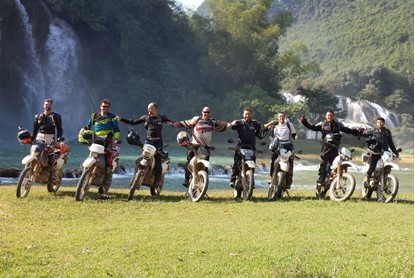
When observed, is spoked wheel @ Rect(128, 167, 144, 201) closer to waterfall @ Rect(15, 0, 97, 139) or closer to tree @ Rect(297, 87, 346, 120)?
waterfall @ Rect(15, 0, 97, 139)

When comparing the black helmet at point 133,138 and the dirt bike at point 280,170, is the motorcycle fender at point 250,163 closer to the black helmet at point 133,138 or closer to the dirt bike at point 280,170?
the dirt bike at point 280,170

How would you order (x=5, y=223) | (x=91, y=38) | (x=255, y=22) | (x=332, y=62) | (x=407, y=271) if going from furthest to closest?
(x=332, y=62) < (x=255, y=22) < (x=91, y=38) < (x=5, y=223) < (x=407, y=271)

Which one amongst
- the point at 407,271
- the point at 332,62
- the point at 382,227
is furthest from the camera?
the point at 332,62

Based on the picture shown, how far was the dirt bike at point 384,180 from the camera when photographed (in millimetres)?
11594

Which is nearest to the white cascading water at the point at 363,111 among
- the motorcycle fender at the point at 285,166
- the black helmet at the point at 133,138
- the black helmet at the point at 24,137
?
the motorcycle fender at the point at 285,166

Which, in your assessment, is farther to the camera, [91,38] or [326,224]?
[91,38]

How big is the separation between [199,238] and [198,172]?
13.6ft

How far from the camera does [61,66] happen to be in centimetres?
4669

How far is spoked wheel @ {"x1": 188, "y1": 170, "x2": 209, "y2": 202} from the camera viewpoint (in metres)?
10.7

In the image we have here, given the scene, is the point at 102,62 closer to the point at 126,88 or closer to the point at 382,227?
the point at 126,88

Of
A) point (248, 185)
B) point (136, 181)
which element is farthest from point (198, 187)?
point (136, 181)

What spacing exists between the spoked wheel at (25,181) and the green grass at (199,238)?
0.48 ft

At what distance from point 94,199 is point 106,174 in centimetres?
56

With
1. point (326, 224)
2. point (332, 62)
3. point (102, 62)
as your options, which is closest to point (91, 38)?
point (102, 62)
